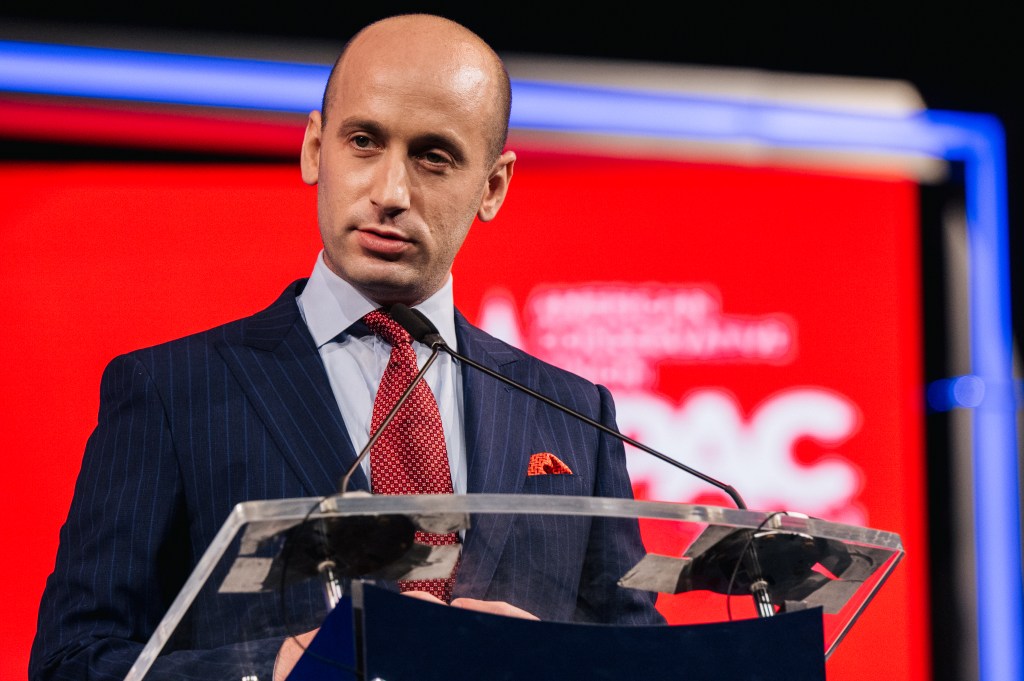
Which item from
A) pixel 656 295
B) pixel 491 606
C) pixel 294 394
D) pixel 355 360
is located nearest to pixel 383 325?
pixel 355 360

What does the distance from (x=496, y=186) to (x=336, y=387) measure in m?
0.44

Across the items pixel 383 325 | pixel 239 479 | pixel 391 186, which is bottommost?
pixel 239 479

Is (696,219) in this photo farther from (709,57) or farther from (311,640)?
(311,640)

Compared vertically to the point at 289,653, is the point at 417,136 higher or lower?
higher

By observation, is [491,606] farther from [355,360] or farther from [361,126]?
[361,126]

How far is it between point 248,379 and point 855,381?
2099 mm

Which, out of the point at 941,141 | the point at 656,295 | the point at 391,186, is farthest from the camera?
the point at 941,141

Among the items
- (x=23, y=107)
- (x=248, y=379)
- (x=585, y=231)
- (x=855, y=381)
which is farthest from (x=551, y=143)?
(x=248, y=379)

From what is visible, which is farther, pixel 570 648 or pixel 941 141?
pixel 941 141

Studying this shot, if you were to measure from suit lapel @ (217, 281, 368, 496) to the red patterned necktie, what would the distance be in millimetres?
43

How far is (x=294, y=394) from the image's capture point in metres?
1.47

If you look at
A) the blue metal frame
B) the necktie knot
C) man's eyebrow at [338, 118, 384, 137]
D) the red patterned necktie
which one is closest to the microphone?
the red patterned necktie

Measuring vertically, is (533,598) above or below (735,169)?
below

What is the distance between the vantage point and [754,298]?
10.3ft
